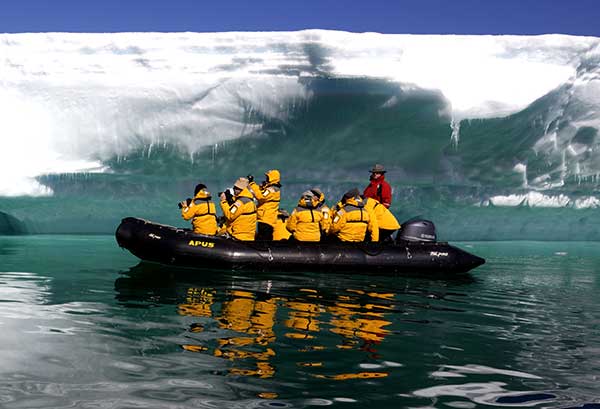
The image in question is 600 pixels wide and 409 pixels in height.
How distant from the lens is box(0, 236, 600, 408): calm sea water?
3.89 m

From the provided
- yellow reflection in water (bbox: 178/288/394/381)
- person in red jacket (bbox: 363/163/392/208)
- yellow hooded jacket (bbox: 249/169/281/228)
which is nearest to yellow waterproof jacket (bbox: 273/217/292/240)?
yellow hooded jacket (bbox: 249/169/281/228)

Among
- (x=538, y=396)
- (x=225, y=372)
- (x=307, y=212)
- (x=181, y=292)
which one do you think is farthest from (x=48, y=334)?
(x=307, y=212)

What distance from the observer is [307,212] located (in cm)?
1066

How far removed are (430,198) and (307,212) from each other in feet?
31.6

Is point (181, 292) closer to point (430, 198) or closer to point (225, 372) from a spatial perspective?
point (225, 372)

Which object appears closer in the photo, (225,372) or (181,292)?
(225,372)

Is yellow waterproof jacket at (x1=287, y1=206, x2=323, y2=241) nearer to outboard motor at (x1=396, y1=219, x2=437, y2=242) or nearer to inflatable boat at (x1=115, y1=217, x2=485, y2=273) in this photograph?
inflatable boat at (x1=115, y1=217, x2=485, y2=273)

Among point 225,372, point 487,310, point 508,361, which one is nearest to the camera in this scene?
point 225,372

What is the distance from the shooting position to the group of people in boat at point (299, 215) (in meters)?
10.6

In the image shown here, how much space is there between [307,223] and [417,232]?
1778 millimetres

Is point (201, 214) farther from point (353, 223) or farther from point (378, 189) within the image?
point (378, 189)

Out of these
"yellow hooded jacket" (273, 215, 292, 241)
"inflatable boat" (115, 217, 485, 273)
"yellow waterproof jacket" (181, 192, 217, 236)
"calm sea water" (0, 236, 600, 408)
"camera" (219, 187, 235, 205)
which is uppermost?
"camera" (219, 187, 235, 205)

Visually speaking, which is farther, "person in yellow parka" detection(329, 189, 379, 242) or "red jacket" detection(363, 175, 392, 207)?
"red jacket" detection(363, 175, 392, 207)

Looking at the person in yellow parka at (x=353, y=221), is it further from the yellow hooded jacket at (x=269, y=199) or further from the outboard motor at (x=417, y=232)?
the yellow hooded jacket at (x=269, y=199)
